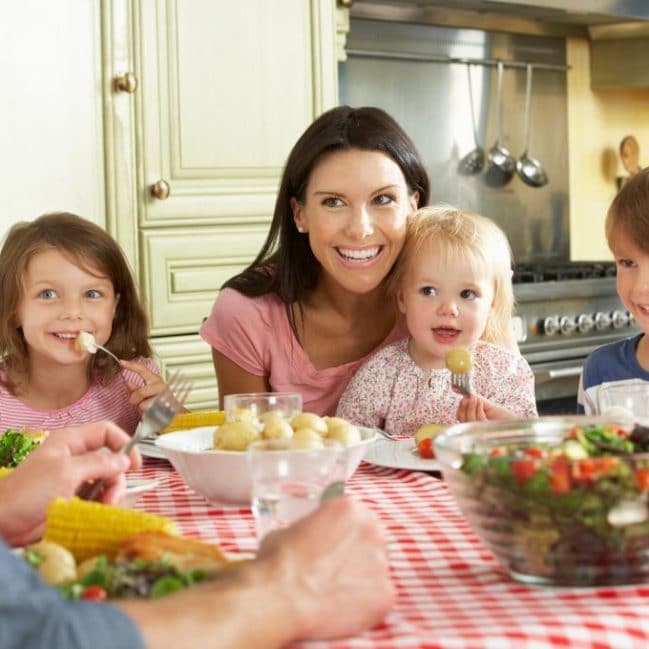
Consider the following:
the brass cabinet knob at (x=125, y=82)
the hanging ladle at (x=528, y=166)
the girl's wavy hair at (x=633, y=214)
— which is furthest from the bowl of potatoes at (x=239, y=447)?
the hanging ladle at (x=528, y=166)

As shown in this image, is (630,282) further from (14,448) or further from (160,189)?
(160,189)

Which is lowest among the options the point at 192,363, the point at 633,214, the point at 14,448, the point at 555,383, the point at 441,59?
the point at 555,383

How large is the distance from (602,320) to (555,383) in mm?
299

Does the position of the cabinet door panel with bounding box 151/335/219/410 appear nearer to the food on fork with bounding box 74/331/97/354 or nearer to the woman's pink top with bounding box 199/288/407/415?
the woman's pink top with bounding box 199/288/407/415

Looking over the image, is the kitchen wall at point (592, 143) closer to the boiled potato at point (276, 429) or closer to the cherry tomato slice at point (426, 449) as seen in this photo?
the cherry tomato slice at point (426, 449)

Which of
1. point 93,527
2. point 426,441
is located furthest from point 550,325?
point 93,527

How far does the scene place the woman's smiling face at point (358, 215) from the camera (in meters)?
2.23

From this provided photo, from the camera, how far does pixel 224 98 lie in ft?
10.7

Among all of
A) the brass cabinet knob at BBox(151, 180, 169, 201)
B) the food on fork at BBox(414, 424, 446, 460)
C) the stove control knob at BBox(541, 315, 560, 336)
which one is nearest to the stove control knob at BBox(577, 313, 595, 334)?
the stove control knob at BBox(541, 315, 560, 336)

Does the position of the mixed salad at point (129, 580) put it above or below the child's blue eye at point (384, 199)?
below

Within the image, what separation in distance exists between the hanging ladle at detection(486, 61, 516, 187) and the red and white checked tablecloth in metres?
2.96

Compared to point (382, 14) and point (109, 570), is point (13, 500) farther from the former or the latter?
point (382, 14)

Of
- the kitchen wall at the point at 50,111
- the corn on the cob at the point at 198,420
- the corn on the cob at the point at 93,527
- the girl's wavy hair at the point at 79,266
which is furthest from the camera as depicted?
the kitchen wall at the point at 50,111

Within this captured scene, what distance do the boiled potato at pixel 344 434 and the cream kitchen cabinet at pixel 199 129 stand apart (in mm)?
1709
